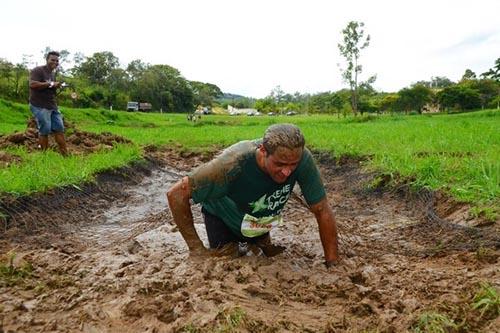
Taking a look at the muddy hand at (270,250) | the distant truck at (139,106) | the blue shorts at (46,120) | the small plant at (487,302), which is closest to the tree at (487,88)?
the distant truck at (139,106)

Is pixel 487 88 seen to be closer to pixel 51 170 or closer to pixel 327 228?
pixel 51 170

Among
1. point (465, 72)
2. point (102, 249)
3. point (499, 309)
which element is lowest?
point (102, 249)

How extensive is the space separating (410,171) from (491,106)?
151 ft

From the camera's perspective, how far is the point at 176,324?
223 centimetres

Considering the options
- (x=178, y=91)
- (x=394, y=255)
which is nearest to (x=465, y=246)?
(x=394, y=255)

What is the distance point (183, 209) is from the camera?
3.22 m

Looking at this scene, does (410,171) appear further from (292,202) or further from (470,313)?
(470,313)

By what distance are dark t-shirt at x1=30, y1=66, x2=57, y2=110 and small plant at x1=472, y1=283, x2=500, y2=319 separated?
23.3 ft

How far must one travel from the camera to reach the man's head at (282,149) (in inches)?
111

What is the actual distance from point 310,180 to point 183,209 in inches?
34.7

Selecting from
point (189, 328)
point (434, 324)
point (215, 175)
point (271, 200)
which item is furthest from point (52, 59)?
point (434, 324)

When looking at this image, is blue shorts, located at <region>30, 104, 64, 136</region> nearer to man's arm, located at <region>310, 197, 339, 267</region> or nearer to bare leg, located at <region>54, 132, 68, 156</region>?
Answer: bare leg, located at <region>54, 132, 68, 156</region>

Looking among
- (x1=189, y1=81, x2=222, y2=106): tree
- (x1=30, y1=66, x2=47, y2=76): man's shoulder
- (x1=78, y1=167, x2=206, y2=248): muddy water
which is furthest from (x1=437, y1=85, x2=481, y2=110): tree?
(x1=30, y1=66, x2=47, y2=76): man's shoulder

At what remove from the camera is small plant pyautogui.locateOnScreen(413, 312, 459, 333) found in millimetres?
2141
